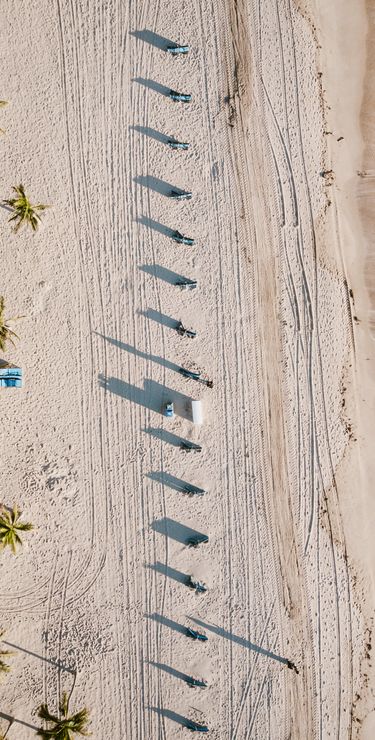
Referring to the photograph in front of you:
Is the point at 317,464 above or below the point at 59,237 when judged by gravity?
below

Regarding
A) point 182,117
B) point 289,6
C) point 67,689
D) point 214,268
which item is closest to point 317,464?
point 214,268

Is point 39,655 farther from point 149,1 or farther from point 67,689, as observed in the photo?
point 149,1

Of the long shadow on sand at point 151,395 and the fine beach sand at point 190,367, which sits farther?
the long shadow on sand at point 151,395

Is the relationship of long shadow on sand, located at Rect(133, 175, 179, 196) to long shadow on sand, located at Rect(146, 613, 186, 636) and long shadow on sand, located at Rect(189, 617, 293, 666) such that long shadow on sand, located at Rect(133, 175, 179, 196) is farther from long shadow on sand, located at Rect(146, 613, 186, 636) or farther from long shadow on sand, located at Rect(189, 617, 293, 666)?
long shadow on sand, located at Rect(189, 617, 293, 666)

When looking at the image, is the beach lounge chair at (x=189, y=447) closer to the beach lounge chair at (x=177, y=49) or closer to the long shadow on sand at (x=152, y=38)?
the beach lounge chair at (x=177, y=49)

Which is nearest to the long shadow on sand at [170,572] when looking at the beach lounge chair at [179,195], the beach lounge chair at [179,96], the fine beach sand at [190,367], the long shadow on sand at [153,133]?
the fine beach sand at [190,367]

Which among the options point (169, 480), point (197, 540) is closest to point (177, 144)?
point (169, 480)
